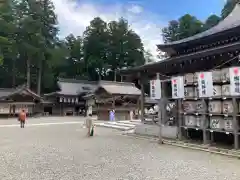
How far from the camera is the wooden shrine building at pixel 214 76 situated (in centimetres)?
866

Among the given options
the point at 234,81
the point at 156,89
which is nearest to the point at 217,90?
the point at 234,81

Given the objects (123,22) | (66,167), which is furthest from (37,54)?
(66,167)

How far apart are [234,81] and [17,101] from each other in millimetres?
31964

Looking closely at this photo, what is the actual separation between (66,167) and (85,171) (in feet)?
2.32

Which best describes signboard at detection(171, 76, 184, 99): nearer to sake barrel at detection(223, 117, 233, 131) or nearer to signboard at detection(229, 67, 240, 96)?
sake barrel at detection(223, 117, 233, 131)

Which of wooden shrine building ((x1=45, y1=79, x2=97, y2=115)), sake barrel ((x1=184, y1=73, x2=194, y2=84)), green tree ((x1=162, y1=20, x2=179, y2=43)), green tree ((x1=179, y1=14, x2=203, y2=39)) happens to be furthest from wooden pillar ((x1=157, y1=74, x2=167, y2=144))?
green tree ((x1=162, y1=20, x2=179, y2=43))

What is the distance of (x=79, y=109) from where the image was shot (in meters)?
41.5

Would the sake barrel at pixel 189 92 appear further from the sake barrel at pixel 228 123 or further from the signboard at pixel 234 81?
the signboard at pixel 234 81

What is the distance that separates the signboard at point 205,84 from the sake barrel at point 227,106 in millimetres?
627

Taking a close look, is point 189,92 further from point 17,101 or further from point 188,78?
point 17,101

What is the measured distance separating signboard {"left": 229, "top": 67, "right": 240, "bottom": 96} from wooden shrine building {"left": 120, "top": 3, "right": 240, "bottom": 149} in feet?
1.05

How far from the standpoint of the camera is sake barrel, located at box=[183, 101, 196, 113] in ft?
32.9

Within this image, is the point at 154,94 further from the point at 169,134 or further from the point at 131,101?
the point at 131,101

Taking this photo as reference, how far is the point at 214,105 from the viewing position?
9.20 metres
